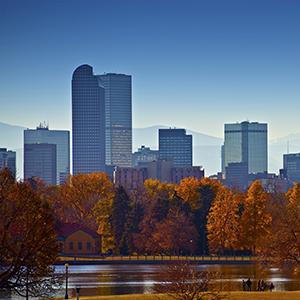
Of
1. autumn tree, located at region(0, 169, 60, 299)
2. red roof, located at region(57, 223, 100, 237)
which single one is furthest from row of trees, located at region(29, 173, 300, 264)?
autumn tree, located at region(0, 169, 60, 299)

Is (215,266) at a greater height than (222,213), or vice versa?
(222,213)

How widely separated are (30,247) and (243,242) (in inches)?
2794

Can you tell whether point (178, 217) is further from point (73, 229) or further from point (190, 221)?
point (73, 229)

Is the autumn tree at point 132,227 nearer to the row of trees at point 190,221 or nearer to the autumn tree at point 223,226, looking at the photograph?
the row of trees at point 190,221

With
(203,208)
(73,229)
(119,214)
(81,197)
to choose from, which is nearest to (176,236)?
(203,208)

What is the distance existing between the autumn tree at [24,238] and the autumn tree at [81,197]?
3423 inches

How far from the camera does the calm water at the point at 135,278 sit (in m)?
61.3

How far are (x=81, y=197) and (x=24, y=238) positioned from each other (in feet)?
307

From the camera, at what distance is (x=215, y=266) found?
89.9 m

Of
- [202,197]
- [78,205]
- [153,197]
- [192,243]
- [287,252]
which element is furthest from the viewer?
[153,197]

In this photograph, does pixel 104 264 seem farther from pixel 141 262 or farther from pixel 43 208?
pixel 43 208

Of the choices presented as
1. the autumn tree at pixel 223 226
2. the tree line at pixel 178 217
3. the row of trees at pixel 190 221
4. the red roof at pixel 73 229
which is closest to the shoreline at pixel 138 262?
the tree line at pixel 178 217

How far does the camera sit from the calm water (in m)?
61.3

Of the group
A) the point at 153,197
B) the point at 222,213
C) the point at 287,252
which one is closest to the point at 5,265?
the point at 287,252
